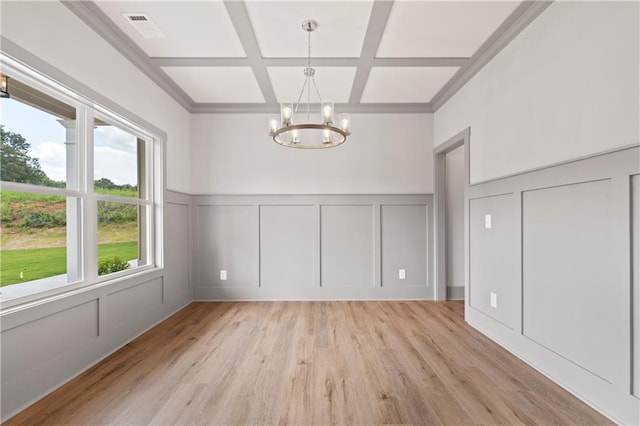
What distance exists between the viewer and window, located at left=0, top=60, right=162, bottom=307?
6.10 feet

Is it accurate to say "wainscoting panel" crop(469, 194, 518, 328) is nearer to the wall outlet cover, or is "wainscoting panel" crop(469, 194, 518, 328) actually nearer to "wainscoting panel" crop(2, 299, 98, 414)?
the wall outlet cover

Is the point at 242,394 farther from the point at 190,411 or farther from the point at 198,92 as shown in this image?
the point at 198,92

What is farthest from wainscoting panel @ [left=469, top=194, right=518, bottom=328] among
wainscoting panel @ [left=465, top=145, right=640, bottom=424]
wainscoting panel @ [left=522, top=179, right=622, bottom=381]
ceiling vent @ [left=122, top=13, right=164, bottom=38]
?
ceiling vent @ [left=122, top=13, right=164, bottom=38]

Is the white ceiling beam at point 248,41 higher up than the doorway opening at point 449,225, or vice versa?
the white ceiling beam at point 248,41

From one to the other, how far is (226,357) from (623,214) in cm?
289

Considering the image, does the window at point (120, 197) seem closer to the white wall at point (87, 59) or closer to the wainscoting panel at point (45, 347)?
the white wall at point (87, 59)

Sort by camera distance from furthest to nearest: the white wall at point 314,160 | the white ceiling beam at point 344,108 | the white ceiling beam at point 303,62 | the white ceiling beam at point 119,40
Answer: the white wall at point 314,160 < the white ceiling beam at point 344,108 < the white ceiling beam at point 303,62 < the white ceiling beam at point 119,40

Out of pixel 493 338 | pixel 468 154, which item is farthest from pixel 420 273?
pixel 468 154

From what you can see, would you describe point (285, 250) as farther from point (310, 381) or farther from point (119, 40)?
point (119, 40)

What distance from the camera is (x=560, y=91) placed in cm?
209

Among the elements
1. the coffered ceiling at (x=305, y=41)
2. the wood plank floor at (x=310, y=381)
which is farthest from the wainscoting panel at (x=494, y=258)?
the coffered ceiling at (x=305, y=41)

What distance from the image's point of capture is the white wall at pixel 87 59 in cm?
183

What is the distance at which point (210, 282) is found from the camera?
4230 mm

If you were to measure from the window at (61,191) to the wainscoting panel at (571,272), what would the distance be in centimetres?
357
